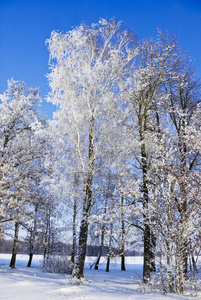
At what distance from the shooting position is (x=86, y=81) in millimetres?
9719

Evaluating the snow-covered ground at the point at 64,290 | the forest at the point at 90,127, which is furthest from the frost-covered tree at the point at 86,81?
the snow-covered ground at the point at 64,290

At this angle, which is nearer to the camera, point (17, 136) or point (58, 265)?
point (17, 136)

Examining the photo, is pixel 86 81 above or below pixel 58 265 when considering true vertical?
above

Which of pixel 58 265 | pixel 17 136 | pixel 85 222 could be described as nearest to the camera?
pixel 85 222

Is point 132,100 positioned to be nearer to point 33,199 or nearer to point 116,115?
point 116,115

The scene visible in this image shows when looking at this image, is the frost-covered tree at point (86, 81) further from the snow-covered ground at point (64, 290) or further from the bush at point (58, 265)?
the bush at point (58, 265)

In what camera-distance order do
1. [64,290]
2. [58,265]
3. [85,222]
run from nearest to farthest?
[64,290], [85,222], [58,265]

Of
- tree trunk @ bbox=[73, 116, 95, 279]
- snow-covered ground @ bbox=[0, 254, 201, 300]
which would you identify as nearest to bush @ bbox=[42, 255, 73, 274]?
snow-covered ground @ bbox=[0, 254, 201, 300]

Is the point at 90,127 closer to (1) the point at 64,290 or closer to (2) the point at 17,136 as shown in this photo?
(2) the point at 17,136

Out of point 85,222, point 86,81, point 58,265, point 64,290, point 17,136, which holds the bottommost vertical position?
point 58,265

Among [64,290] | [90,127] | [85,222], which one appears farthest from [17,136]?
[64,290]

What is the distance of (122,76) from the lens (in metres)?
10.3

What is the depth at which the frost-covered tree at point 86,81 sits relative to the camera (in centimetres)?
945

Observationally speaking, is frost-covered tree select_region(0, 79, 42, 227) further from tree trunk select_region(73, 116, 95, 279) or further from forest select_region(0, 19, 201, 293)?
tree trunk select_region(73, 116, 95, 279)
